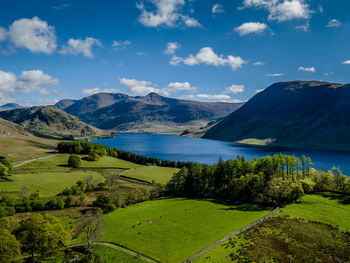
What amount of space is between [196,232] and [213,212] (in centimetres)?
1684

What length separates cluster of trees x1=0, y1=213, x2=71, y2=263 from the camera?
152ft

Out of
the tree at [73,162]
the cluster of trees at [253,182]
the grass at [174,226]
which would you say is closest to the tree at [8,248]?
the grass at [174,226]

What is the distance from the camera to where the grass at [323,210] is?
6337 cm

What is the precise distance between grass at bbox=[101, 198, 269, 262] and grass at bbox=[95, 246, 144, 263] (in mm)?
2981

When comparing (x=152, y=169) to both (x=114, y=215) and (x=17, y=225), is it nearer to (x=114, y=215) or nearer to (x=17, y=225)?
(x=114, y=215)

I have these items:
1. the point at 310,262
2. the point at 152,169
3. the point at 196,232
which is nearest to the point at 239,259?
the point at 310,262

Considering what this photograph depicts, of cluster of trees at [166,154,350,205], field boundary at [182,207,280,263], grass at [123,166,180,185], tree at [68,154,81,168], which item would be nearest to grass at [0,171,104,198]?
tree at [68,154,81,168]

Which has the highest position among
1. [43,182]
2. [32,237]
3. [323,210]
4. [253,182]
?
Answer: [253,182]

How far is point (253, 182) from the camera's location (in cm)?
9231

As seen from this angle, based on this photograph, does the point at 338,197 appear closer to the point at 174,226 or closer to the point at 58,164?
the point at 174,226

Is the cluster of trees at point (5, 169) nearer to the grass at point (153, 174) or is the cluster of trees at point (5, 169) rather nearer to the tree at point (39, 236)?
the grass at point (153, 174)

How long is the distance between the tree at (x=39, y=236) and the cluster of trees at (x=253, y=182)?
218 ft

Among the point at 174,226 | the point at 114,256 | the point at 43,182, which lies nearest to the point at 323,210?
the point at 174,226

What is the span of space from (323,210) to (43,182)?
12775 cm
